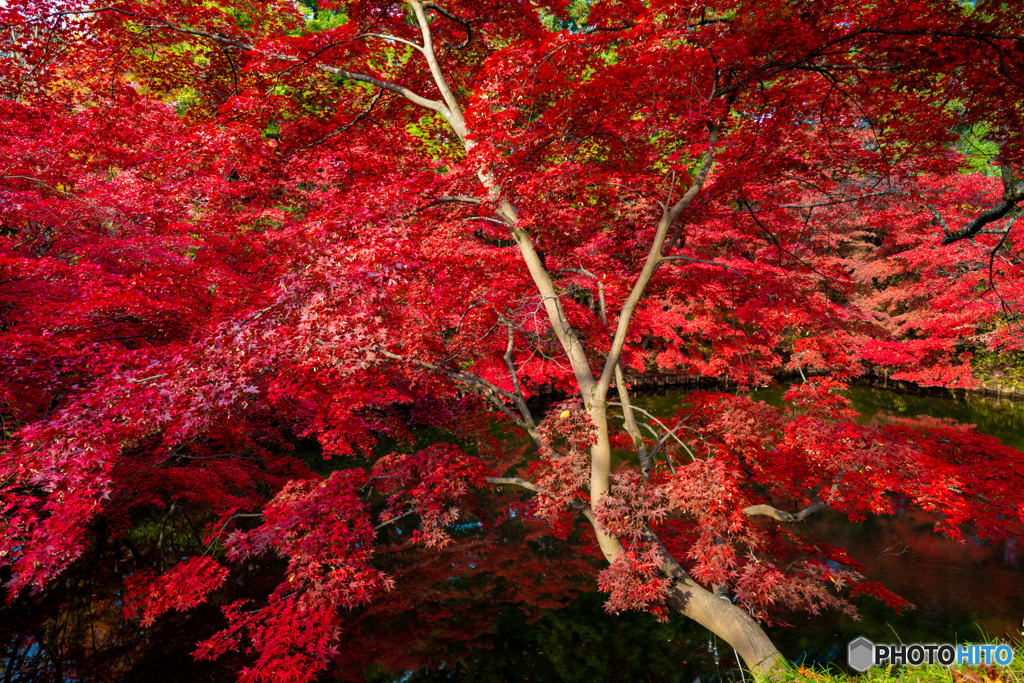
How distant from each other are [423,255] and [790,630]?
6.51 m

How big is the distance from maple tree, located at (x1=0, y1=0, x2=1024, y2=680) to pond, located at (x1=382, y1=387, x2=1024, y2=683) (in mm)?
936

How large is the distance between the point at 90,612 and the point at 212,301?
15.3ft

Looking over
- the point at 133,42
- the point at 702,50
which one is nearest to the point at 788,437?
the point at 702,50

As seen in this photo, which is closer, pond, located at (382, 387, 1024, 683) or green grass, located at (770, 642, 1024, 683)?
green grass, located at (770, 642, 1024, 683)

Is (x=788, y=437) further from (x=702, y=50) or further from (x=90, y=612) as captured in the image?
(x=90, y=612)

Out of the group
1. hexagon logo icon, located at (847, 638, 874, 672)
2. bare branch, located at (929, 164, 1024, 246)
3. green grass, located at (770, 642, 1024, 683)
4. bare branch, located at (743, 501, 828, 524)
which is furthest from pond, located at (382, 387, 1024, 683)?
bare branch, located at (929, 164, 1024, 246)

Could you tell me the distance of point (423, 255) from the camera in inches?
181

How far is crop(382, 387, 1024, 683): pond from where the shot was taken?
18.1 ft

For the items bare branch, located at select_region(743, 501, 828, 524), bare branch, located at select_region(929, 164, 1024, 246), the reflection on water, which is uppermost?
bare branch, located at select_region(929, 164, 1024, 246)

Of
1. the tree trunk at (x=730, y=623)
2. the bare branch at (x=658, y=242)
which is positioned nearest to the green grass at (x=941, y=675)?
the tree trunk at (x=730, y=623)

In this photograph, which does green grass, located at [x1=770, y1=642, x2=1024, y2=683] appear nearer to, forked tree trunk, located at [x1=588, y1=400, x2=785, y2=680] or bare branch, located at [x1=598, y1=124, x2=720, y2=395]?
forked tree trunk, located at [x1=588, y1=400, x2=785, y2=680]

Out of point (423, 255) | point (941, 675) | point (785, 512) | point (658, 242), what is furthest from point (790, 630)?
point (423, 255)

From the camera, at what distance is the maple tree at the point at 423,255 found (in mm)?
4102

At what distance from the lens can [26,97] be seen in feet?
18.5
